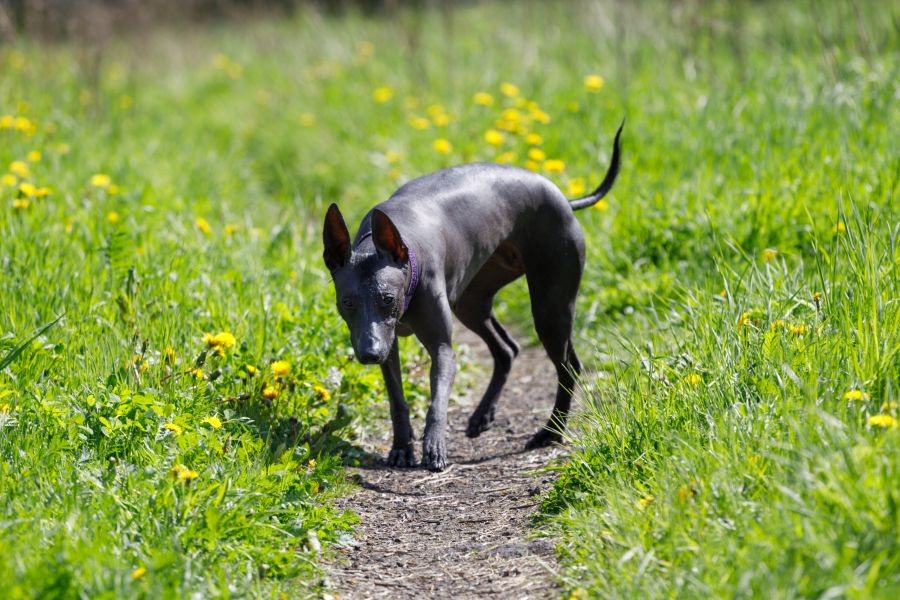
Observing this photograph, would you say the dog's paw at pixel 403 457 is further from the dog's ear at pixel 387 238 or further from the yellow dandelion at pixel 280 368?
the dog's ear at pixel 387 238

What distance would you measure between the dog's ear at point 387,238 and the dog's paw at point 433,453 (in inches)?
28.4

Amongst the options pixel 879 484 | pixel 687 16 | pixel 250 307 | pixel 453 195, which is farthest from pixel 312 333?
pixel 687 16

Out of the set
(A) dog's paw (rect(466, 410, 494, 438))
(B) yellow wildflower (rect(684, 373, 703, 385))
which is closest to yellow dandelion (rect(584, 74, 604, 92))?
(A) dog's paw (rect(466, 410, 494, 438))

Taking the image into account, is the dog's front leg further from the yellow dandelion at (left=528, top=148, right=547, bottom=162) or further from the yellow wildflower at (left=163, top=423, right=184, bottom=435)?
the yellow dandelion at (left=528, top=148, right=547, bottom=162)

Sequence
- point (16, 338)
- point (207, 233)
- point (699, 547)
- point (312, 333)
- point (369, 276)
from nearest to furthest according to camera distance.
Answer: point (699, 547)
point (369, 276)
point (16, 338)
point (312, 333)
point (207, 233)

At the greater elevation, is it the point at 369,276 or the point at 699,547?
the point at 369,276

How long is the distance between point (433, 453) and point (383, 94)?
495 centimetres

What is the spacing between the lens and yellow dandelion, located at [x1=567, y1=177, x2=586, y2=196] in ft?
18.9

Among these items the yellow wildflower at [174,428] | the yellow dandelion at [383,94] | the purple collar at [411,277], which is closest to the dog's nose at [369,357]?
the purple collar at [411,277]

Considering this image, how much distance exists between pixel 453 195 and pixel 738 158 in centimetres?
238

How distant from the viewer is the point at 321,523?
3.34m

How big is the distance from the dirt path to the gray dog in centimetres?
12

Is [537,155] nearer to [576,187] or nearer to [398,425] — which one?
[576,187]

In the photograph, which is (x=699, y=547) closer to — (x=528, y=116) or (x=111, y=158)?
(x=528, y=116)
